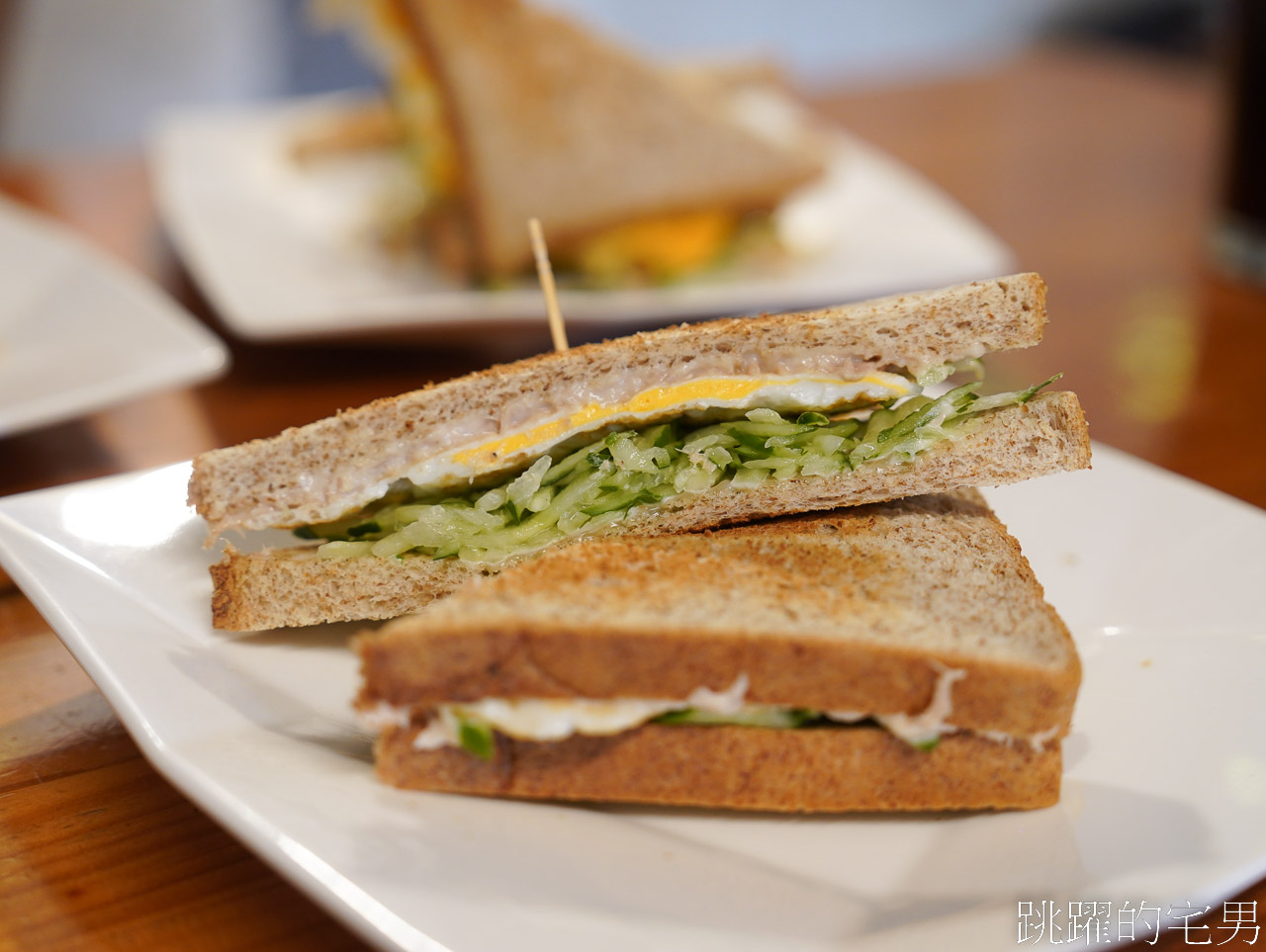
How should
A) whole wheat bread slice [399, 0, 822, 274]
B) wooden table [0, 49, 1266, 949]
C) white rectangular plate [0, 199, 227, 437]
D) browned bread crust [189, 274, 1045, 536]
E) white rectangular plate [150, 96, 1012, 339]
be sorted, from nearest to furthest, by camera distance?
1. wooden table [0, 49, 1266, 949]
2. browned bread crust [189, 274, 1045, 536]
3. white rectangular plate [0, 199, 227, 437]
4. white rectangular plate [150, 96, 1012, 339]
5. whole wheat bread slice [399, 0, 822, 274]

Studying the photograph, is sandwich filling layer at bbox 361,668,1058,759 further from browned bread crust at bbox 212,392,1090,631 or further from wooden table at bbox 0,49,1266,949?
browned bread crust at bbox 212,392,1090,631

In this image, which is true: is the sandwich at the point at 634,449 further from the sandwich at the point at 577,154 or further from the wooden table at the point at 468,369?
the sandwich at the point at 577,154

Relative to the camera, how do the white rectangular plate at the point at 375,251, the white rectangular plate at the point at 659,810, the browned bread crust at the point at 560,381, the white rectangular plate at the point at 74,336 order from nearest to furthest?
1. the white rectangular plate at the point at 659,810
2. the browned bread crust at the point at 560,381
3. the white rectangular plate at the point at 74,336
4. the white rectangular plate at the point at 375,251

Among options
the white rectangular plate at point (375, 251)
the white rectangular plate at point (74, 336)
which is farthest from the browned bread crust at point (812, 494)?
the white rectangular plate at point (375, 251)

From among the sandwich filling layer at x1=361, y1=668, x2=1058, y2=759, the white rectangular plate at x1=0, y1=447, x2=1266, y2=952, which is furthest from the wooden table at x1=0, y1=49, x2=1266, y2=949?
the sandwich filling layer at x1=361, y1=668, x2=1058, y2=759

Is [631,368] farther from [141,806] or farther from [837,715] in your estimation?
[141,806]

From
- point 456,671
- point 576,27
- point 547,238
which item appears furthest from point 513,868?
point 576,27
